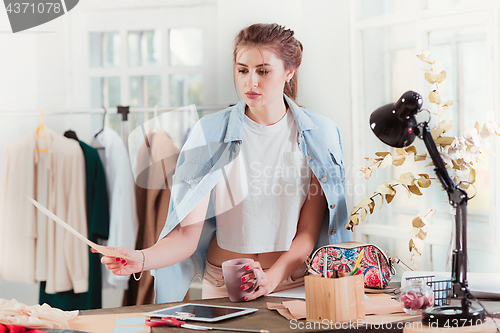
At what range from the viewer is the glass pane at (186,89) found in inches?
93.8

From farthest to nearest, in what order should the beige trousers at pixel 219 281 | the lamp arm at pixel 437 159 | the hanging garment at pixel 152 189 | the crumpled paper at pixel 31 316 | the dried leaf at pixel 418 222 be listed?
1. the hanging garment at pixel 152 189
2. the beige trousers at pixel 219 281
3. the dried leaf at pixel 418 222
4. the lamp arm at pixel 437 159
5. the crumpled paper at pixel 31 316

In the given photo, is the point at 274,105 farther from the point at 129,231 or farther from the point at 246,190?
the point at 129,231

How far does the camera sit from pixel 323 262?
4.14ft

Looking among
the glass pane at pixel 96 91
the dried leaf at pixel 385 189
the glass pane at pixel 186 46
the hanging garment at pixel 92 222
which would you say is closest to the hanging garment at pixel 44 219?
the hanging garment at pixel 92 222

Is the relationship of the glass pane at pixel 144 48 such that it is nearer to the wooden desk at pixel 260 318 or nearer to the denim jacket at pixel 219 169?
the denim jacket at pixel 219 169

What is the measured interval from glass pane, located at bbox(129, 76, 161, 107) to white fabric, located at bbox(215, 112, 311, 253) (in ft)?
3.25

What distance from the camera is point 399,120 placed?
1.00 meters

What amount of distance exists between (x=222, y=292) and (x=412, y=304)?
0.68 m

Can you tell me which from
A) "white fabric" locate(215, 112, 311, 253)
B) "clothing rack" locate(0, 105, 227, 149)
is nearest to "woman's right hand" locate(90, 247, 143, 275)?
"white fabric" locate(215, 112, 311, 253)

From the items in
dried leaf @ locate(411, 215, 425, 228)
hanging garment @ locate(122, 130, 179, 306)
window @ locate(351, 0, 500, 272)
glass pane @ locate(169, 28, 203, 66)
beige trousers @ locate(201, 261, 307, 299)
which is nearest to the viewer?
dried leaf @ locate(411, 215, 425, 228)

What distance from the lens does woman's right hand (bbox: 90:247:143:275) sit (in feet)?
3.81

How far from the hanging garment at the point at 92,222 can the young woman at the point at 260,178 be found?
2.01ft

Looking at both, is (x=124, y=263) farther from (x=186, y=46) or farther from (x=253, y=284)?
(x=186, y=46)

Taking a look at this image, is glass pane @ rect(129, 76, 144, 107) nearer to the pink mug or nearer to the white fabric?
the white fabric
